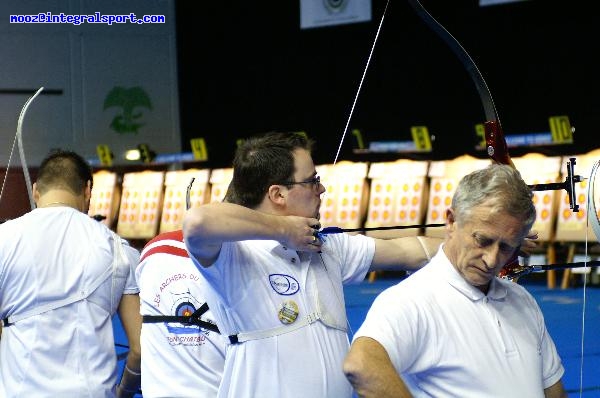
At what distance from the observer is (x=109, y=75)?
15438 millimetres

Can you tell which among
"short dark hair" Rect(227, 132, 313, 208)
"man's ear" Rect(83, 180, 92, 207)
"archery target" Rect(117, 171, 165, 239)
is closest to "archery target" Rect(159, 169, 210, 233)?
"archery target" Rect(117, 171, 165, 239)

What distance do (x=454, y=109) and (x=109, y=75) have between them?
19.1 feet

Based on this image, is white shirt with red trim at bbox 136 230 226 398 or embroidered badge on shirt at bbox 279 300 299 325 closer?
embroidered badge on shirt at bbox 279 300 299 325

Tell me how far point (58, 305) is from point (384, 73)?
34.7 ft

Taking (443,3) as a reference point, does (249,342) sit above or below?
below

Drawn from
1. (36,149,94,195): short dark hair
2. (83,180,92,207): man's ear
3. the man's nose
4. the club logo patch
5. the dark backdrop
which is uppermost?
the dark backdrop

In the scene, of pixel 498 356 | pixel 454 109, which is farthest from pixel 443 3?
pixel 498 356

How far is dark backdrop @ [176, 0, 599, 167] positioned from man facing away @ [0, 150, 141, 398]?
287 inches

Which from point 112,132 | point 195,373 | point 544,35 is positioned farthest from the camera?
point 112,132

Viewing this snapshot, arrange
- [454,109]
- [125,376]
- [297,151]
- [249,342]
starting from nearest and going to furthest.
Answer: [249,342], [297,151], [125,376], [454,109]

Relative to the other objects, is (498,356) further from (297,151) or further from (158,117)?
(158,117)

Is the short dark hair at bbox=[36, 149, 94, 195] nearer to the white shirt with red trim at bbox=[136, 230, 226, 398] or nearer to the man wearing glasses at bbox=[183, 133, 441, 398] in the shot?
the white shirt with red trim at bbox=[136, 230, 226, 398]

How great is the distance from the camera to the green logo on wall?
15438mm

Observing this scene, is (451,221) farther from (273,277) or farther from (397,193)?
(397,193)
